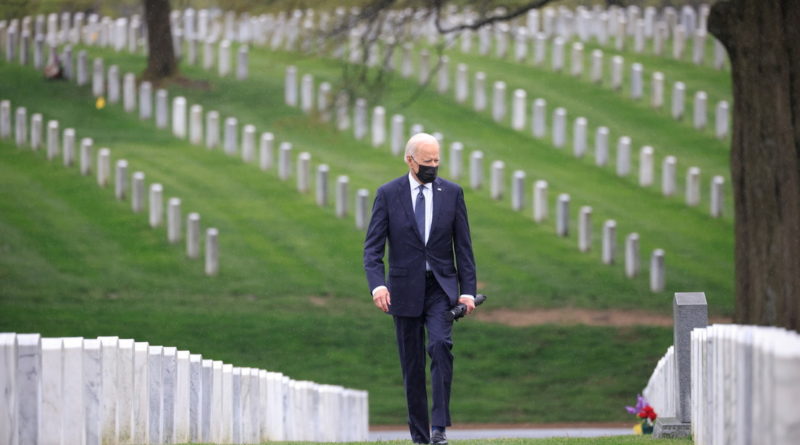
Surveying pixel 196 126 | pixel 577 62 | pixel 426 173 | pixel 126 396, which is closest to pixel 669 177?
pixel 577 62

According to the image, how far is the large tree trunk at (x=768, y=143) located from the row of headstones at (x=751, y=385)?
7.05 m

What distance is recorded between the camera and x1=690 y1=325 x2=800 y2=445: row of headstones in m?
4.59

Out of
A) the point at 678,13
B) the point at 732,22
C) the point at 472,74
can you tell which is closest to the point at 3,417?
the point at 732,22

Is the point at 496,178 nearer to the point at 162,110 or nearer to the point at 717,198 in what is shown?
the point at 717,198

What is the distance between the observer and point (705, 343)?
7.11 metres

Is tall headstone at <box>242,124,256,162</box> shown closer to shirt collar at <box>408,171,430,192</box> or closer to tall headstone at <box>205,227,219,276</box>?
tall headstone at <box>205,227,219,276</box>

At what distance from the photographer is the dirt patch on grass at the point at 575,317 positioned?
20.0m

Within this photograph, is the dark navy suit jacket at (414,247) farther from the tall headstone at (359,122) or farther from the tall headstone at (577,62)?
the tall headstone at (577,62)

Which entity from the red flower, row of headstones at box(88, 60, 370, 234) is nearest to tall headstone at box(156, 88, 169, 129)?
row of headstones at box(88, 60, 370, 234)

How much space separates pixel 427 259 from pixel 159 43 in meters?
24.3

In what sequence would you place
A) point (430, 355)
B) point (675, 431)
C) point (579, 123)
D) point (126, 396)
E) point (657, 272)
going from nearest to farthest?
point (126, 396)
point (430, 355)
point (675, 431)
point (657, 272)
point (579, 123)

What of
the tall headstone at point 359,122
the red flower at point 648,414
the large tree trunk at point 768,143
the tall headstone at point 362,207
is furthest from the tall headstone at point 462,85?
the red flower at point 648,414

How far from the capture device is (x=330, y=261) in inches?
882

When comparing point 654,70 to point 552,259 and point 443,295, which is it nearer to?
point 552,259
